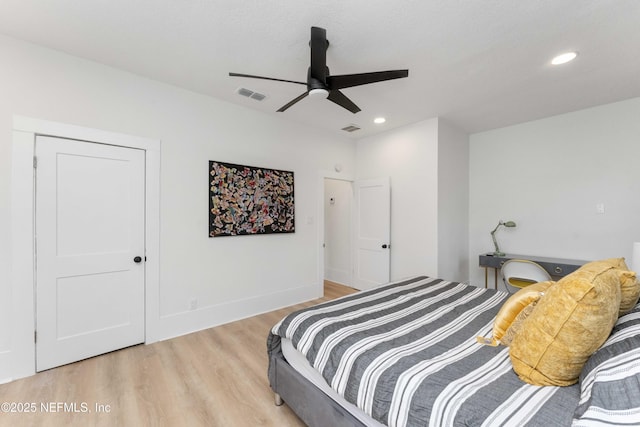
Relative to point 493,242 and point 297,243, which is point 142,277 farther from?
point 493,242

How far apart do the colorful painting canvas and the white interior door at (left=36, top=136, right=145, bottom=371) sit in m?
0.75

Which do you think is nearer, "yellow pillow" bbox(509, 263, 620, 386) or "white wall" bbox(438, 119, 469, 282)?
"yellow pillow" bbox(509, 263, 620, 386)

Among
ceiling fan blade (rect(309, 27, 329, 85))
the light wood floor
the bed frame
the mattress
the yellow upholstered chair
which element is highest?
ceiling fan blade (rect(309, 27, 329, 85))

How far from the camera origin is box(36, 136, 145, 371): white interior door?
2314 millimetres

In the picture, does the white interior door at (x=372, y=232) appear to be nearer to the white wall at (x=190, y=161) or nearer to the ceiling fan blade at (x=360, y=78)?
the white wall at (x=190, y=161)

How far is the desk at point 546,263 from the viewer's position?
328 cm

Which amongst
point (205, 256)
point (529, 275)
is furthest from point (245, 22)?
point (529, 275)

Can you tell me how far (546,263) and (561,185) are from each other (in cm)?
112

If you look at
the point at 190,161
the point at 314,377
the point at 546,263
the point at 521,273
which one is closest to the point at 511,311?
the point at 314,377

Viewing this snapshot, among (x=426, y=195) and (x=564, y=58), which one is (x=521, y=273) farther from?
(x=564, y=58)

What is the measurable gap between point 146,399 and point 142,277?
4.00 feet

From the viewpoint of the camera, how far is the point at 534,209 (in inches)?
153

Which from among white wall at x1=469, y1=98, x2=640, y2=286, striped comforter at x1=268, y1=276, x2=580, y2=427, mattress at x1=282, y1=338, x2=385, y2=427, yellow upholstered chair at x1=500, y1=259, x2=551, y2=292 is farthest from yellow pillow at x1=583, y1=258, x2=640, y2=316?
white wall at x1=469, y1=98, x2=640, y2=286

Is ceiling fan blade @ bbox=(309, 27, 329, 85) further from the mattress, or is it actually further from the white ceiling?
the mattress
